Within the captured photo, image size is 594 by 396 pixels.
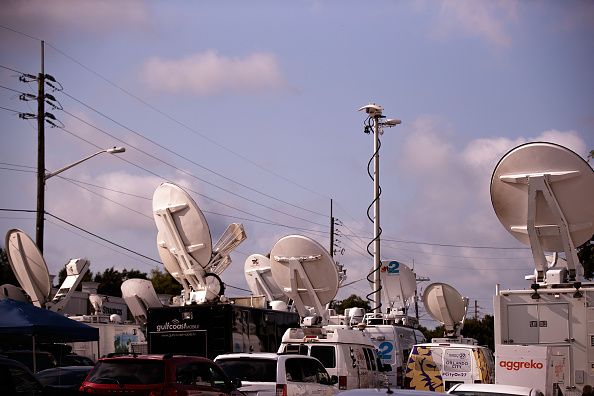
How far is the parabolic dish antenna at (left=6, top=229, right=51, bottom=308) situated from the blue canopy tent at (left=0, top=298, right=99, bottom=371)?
6.77 metres

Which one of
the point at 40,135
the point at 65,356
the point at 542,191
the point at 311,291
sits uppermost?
the point at 40,135

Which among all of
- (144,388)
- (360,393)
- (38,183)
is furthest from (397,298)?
(360,393)

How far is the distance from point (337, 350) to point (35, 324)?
6.55 m

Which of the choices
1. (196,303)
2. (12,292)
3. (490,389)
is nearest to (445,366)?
(196,303)

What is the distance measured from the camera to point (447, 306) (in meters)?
33.3

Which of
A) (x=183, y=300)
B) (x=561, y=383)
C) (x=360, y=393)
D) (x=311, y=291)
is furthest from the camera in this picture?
(x=311, y=291)

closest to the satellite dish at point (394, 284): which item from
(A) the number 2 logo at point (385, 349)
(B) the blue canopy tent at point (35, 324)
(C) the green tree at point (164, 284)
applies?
(A) the number 2 logo at point (385, 349)

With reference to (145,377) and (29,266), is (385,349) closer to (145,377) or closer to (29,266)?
(29,266)

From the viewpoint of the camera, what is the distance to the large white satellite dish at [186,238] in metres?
25.7

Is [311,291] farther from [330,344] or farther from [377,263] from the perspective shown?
[330,344]

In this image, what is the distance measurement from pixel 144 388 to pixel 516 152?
364 inches

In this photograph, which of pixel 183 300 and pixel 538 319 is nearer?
pixel 538 319

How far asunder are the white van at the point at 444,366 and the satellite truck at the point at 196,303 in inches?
156

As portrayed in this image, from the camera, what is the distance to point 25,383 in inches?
521
